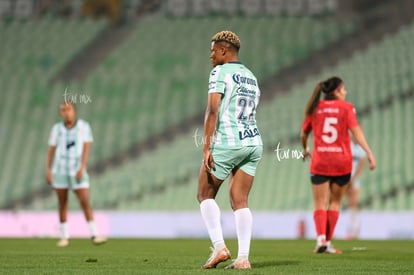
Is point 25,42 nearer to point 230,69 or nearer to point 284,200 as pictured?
point 284,200

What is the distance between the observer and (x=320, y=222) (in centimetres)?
1097

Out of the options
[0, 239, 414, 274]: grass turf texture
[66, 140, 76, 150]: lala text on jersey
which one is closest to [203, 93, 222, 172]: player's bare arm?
[0, 239, 414, 274]: grass turf texture

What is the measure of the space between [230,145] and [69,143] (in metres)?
5.78

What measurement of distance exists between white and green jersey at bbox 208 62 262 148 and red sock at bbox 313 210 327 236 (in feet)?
10.4

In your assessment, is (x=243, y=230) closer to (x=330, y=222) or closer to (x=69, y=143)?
(x=330, y=222)

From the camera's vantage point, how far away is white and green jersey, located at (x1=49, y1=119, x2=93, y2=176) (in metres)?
13.3

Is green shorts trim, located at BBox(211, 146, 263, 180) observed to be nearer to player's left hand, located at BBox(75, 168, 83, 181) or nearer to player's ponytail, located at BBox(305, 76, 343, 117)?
player's ponytail, located at BBox(305, 76, 343, 117)

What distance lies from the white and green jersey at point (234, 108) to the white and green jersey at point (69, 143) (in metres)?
5.55

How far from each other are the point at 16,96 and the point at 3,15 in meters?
3.78

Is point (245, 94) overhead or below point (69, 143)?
below

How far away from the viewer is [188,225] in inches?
703

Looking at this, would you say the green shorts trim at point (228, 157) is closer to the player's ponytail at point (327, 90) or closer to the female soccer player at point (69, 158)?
the player's ponytail at point (327, 90)

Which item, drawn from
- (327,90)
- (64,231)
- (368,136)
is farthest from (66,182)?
(368,136)

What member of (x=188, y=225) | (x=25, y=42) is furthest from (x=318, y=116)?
(x=25, y=42)
